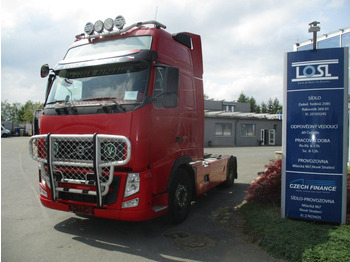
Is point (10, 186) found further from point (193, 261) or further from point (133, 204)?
point (193, 261)

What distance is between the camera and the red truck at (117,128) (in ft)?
13.7

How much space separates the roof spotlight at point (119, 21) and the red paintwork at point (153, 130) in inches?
7.8

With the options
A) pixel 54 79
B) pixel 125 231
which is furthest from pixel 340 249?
pixel 54 79

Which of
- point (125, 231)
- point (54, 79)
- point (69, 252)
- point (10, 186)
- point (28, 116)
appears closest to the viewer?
point (69, 252)

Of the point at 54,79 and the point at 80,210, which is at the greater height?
the point at 54,79

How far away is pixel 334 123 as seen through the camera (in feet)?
14.9

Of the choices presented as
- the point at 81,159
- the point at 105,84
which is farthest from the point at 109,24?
the point at 81,159

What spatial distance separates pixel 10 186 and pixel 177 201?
6.13m

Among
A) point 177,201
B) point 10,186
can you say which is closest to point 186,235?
point 177,201

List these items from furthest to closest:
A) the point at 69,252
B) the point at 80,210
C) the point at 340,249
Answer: the point at 80,210 < the point at 69,252 < the point at 340,249

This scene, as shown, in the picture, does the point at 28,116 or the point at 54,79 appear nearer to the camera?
the point at 54,79

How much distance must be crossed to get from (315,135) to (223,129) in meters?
25.2

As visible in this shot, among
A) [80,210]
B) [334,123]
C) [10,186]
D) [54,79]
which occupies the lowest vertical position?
[10,186]

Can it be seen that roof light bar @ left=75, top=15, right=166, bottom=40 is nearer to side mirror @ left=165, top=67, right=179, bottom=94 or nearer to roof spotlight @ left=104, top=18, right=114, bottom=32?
roof spotlight @ left=104, top=18, right=114, bottom=32
